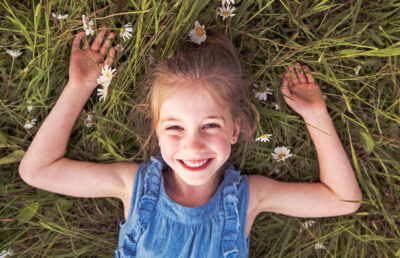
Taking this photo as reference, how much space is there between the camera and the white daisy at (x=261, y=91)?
1.71m

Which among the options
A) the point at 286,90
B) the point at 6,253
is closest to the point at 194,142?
the point at 286,90

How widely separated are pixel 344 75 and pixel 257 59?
18.7 inches

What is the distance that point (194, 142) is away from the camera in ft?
4.52

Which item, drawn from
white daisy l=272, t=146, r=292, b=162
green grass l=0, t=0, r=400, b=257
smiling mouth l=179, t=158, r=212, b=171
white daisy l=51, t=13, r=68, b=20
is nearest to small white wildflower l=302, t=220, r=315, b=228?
green grass l=0, t=0, r=400, b=257

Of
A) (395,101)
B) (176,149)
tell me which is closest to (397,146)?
(395,101)

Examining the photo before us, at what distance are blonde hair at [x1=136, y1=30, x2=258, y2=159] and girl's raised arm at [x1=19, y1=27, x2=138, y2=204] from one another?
32 centimetres

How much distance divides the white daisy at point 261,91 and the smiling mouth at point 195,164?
0.48 m

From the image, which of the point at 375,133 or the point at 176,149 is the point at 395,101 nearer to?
the point at 375,133

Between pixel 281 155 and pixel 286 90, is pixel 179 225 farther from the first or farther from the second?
pixel 286 90

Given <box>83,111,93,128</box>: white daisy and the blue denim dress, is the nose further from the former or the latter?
<box>83,111,93,128</box>: white daisy

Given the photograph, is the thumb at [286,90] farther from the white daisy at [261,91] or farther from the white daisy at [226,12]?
the white daisy at [226,12]

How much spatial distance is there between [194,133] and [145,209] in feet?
1.74

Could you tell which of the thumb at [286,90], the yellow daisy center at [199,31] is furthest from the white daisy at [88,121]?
the thumb at [286,90]

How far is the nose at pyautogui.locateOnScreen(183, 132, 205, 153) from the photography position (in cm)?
137
